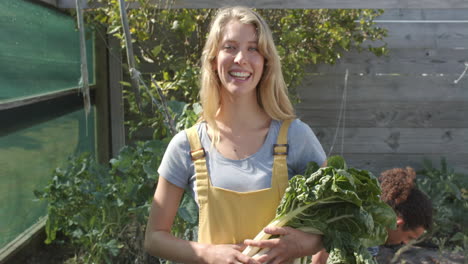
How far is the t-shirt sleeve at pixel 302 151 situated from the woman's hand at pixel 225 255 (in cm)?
31

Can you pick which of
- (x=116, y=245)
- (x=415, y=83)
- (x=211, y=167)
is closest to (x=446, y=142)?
(x=415, y=83)

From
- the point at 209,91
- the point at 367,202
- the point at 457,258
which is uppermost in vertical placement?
the point at 209,91

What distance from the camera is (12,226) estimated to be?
356cm

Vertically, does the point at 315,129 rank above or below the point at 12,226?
above

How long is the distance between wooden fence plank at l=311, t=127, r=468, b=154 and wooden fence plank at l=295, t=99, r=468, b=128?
2.1 inches

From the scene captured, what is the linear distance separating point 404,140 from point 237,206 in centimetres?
368

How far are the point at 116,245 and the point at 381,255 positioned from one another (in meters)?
1.94

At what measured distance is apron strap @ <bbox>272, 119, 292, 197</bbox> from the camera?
70.2 inches

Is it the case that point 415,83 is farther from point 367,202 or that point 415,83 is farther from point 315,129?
point 367,202

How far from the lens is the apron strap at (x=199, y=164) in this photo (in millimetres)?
1812

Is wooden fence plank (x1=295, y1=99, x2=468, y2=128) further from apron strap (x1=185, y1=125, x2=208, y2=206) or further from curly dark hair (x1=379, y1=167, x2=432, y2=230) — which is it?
apron strap (x1=185, y1=125, x2=208, y2=206)

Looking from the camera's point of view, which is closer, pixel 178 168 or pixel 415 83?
pixel 178 168

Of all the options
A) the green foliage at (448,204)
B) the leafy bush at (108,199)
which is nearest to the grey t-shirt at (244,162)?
the leafy bush at (108,199)

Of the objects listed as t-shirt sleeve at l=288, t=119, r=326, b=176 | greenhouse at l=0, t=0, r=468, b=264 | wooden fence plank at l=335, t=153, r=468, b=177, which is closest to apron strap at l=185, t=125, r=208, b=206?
greenhouse at l=0, t=0, r=468, b=264
